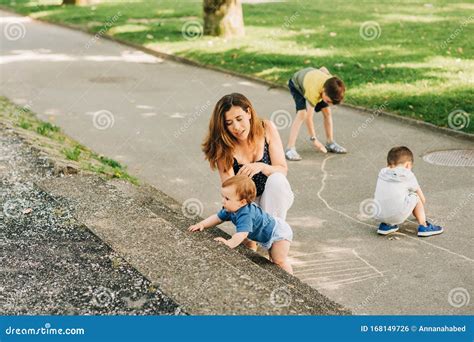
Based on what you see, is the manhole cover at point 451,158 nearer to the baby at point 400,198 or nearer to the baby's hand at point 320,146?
the baby's hand at point 320,146

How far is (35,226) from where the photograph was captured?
548 cm

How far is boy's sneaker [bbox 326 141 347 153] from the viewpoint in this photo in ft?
29.5

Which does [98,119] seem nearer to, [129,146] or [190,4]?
[129,146]

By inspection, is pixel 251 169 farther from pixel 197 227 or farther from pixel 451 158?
pixel 451 158

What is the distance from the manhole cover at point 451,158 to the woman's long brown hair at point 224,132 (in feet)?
11.7

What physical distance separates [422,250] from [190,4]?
21236mm

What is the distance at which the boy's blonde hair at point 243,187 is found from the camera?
5.06 meters

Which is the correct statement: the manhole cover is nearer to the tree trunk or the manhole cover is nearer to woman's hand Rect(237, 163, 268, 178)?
woman's hand Rect(237, 163, 268, 178)

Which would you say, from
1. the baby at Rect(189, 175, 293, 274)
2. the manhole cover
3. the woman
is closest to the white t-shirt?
the woman

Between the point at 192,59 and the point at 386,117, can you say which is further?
the point at 192,59

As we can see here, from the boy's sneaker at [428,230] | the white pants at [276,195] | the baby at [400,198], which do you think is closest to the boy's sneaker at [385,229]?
the baby at [400,198]

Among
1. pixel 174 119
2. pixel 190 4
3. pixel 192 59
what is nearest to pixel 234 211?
pixel 174 119

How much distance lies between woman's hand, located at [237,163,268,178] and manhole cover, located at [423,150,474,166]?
3513mm

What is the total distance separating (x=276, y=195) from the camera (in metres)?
5.50
